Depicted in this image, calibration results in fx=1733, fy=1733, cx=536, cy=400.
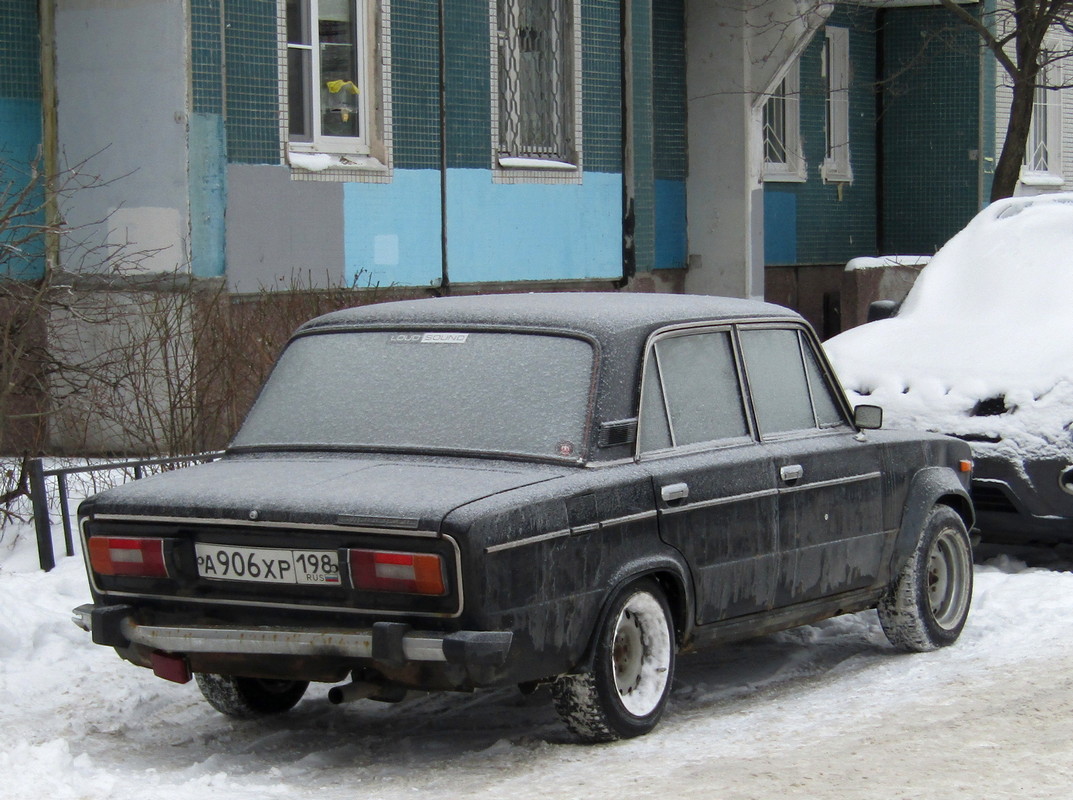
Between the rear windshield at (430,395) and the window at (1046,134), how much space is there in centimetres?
2193

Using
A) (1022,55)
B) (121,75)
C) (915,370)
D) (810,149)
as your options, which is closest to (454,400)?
(915,370)

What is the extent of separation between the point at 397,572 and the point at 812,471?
2096 mm

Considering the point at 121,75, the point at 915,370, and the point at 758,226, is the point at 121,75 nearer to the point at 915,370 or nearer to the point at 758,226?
the point at 915,370

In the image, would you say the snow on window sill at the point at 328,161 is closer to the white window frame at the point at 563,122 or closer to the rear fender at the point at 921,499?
the white window frame at the point at 563,122

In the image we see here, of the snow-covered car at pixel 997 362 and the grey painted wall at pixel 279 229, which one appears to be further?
the grey painted wall at pixel 279 229

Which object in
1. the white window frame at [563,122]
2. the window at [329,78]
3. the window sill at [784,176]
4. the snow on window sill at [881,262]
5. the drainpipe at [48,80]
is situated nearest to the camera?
the drainpipe at [48,80]

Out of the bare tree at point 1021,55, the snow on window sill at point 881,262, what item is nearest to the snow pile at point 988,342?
the bare tree at point 1021,55

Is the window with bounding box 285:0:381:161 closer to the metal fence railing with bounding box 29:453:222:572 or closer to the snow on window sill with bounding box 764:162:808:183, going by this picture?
the metal fence railing with bounding box 29:453:222:572

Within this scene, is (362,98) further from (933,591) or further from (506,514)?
(506,514)

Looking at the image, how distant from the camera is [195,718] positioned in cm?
639

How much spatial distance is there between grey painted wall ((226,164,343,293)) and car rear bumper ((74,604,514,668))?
7999 mm

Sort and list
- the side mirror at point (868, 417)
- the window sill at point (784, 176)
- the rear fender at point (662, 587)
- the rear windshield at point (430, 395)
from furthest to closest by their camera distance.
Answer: the window sill at point (784, 176) → the side mirror at point (868, 417) → the rear windshield at point (430, 395) → the rear fender at point (662, 587)

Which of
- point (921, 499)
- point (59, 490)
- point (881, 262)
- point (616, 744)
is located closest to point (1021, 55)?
point (881, 262)

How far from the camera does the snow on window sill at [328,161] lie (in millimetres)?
14536
